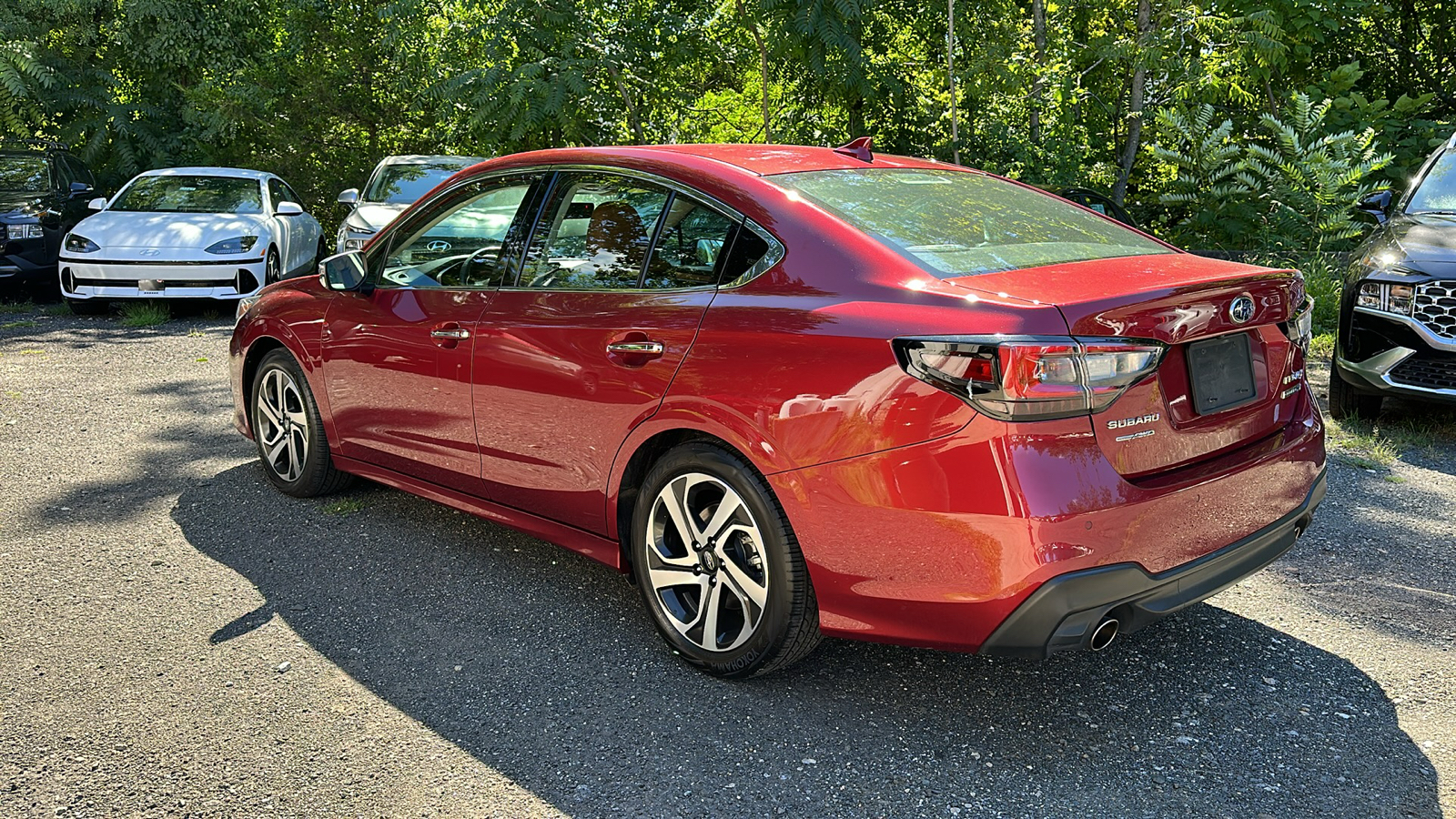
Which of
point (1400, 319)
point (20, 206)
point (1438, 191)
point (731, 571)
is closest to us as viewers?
point (731, 571)

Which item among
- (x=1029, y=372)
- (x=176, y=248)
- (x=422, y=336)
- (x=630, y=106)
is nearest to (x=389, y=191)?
(x=176, y=248)

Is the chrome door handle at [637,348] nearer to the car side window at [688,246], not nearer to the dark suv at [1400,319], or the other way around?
the car side window at [688,246]

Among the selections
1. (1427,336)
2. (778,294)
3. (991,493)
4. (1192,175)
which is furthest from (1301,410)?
(1192,175)

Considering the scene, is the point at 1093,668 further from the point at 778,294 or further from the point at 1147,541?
the point at 778,294

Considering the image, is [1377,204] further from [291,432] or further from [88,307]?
[88,307]

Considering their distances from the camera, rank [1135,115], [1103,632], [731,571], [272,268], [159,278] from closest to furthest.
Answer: [1103,632], [731,571], [159,278], [272,268], [1135,115]

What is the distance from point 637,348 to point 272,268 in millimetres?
9145

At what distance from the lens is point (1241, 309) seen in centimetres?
309

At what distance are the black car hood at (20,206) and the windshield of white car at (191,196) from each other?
1.37 metres

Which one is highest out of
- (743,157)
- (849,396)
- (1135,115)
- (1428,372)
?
(743,157)

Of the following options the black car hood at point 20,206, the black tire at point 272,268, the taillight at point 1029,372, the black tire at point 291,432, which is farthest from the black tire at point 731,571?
the black car hood at point 20,206

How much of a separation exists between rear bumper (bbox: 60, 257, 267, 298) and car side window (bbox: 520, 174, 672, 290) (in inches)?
324

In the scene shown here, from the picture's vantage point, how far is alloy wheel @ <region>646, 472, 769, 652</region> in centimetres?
329

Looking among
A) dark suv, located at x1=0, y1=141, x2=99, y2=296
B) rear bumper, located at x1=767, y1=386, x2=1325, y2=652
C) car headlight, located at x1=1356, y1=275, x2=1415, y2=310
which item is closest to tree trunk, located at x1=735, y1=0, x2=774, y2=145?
car headlight, located at x1=1356, y1=275, x2=1415, y2=310
